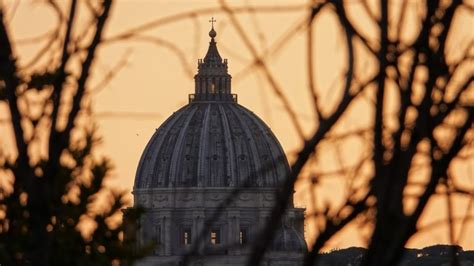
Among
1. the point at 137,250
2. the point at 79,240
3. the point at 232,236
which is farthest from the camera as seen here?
the point at 232,236

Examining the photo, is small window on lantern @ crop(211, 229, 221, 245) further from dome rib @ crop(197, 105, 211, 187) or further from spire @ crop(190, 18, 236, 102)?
spire @ crop(190, 18, 236, 102)

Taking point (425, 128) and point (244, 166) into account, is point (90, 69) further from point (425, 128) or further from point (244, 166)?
point (244, 166)

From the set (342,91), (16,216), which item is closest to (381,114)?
(342,91)

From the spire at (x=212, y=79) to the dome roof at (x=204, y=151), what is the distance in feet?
21.5

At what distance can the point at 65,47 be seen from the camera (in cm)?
588

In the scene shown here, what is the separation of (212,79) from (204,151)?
15.0m

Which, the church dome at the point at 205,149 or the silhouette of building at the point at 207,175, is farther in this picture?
the church dome at the point at 205,149

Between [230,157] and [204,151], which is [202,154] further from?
[230,157]

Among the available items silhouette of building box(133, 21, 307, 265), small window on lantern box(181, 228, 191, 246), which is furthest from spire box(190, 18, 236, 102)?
small window on lantern box(181, 228, 191, 246)

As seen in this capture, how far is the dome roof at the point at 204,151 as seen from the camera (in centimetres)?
16350

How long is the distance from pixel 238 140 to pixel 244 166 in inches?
131

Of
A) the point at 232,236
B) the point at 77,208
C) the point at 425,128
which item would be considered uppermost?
the point at 232,236

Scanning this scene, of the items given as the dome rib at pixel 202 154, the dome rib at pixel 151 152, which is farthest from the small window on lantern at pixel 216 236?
the dome rib at pixel 151 152

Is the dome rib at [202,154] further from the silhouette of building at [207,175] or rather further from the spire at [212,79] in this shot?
the spire at [212,79]
